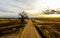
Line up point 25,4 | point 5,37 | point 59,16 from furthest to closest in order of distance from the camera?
point 25,4, point 59,16, point 5,37

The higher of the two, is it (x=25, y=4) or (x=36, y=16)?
(x=25, y=4)

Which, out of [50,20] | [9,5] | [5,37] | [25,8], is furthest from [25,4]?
[5,37]

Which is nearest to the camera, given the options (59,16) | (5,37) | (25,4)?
(5,37)

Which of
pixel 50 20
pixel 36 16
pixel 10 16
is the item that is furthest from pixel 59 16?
pixel 10 16

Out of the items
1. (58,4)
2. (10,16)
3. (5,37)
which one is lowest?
(5,37)

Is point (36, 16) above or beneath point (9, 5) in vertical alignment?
beneath

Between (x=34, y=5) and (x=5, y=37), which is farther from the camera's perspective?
(x=34, y=5)

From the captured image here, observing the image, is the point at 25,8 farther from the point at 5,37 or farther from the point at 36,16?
the point at 5,37

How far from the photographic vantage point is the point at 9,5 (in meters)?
5.51

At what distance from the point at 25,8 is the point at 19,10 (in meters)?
0.31

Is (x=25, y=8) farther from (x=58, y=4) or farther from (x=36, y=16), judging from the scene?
(x=58, y=4)

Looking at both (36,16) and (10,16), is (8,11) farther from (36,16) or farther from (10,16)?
(36,16)

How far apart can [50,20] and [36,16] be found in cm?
59

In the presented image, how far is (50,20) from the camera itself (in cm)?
558
